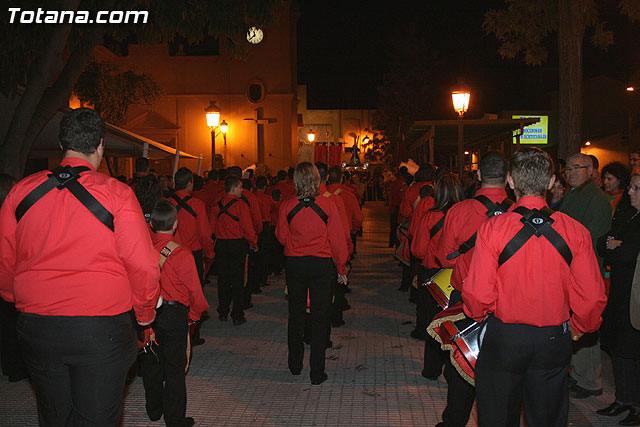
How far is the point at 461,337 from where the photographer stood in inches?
145

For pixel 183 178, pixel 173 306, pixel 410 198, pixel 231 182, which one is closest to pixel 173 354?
pixel 173 306

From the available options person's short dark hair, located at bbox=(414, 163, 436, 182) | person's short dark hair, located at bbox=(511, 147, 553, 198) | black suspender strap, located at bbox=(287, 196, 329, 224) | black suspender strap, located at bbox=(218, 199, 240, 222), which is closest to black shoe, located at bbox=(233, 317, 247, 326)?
black suspender strap, located at bbox=(218, 199, 240, 222)

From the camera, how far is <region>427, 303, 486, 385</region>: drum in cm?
361

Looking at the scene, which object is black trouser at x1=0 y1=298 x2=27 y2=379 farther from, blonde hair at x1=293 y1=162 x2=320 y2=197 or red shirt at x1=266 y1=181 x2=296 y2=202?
red shirt at x1=266 y1=181 x2=296 y2=202

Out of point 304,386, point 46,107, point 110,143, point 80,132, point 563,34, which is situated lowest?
point 304,386

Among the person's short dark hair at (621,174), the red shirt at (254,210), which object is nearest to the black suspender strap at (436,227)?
the person's short dark hair at (621,174)

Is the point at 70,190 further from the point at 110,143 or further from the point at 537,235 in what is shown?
the point at 110,143

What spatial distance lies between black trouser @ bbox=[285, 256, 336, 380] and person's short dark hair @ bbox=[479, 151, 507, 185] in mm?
2203

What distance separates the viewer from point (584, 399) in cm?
588

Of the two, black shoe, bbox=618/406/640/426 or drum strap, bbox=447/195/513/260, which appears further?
black shoe, bbox=618/406/640/426

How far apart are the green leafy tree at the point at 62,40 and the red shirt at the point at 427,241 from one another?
17.5 ft

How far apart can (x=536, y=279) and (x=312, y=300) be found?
3398 mm

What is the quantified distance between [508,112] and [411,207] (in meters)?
43.3

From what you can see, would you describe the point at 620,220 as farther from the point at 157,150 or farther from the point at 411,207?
the point at 157,150
